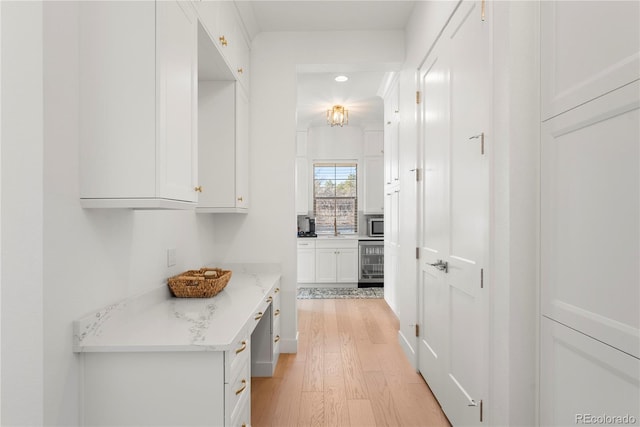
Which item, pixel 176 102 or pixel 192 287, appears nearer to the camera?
pixel 176 102

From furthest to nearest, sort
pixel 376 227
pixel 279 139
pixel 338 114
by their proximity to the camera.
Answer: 1. pixel 376 227
2. pixel 338 114
3. pixel 279 139

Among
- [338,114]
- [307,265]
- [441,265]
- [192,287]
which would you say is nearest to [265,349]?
[192,287]

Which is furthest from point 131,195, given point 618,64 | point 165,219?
point 618,64

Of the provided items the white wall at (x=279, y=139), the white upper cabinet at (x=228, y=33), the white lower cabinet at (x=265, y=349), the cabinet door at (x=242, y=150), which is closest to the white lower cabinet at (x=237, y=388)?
the white lower cabinet at (x=265, y=349)

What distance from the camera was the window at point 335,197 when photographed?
21.0 feet

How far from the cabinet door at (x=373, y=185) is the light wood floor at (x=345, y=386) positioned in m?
2.71

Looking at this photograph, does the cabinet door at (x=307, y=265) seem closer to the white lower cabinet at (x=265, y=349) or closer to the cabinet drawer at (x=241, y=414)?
the white lower cabinet at (x=265, y=349)

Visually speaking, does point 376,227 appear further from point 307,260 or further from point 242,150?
point 242,150

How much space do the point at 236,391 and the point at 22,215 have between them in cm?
100

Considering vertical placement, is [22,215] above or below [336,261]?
above

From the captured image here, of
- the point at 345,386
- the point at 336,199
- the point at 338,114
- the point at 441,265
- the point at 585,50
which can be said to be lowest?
the point at 345,386

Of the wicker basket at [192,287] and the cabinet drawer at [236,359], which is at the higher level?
the wicker basket at [192,287]

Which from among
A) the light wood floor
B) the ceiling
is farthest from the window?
the ceiling

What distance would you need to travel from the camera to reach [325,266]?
5.80 m
